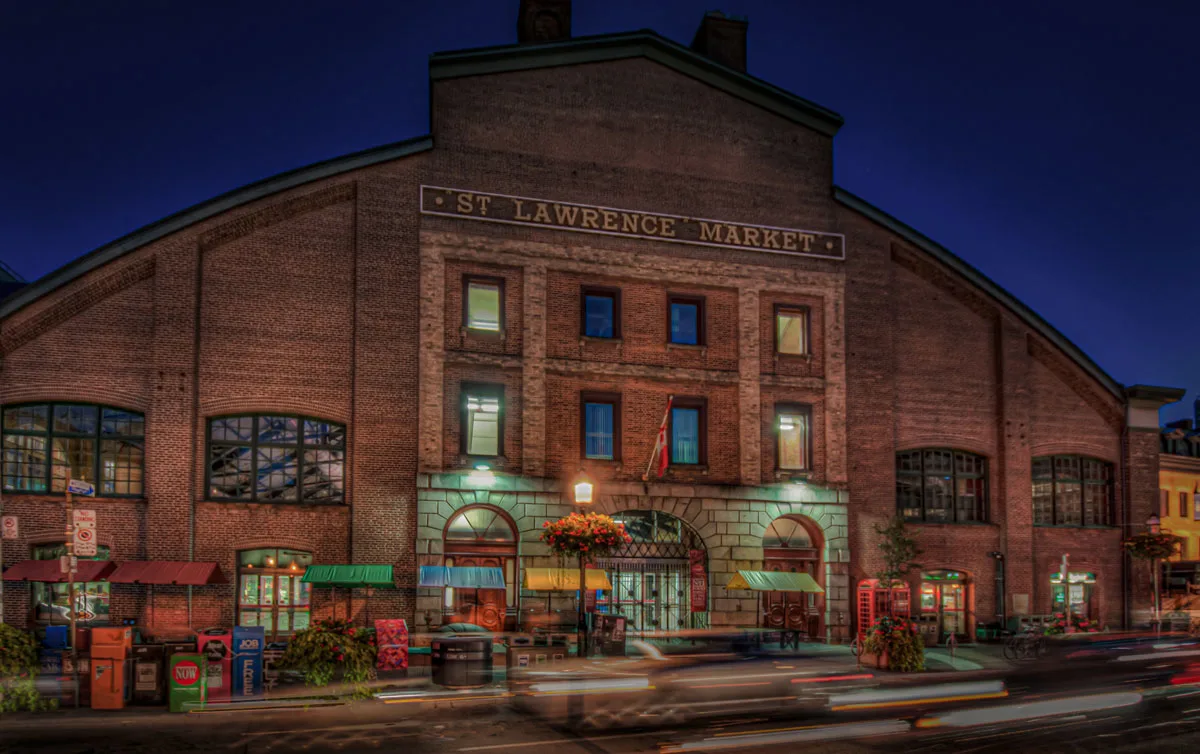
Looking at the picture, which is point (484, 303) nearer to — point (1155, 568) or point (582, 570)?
point (582, 570)

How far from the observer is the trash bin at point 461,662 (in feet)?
73.4

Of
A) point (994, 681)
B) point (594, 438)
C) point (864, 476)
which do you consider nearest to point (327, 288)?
point (594, 438)

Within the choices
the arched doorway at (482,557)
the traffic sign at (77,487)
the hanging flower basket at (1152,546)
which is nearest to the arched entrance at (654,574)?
the arched doorway at (482,557)

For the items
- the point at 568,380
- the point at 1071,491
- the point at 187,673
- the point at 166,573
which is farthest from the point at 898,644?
the point at 166,573

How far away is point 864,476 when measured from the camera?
34375mm

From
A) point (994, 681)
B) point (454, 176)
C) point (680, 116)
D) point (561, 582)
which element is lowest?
point (994, 681)

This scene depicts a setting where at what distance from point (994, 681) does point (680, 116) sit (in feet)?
61.1

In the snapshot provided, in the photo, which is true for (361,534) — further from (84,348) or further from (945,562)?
(945,562)

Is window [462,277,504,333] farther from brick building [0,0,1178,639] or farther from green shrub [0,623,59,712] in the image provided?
green shrub [0,623,59,712]

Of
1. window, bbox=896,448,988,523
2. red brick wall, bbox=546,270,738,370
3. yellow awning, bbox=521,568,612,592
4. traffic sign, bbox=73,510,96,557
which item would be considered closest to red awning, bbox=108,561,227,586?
traffic sign, bbox=73,510,96,557

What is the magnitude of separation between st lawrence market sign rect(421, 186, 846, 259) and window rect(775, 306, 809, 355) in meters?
1.84

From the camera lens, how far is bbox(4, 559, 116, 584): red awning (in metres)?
26.0

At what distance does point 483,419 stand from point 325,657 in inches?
431

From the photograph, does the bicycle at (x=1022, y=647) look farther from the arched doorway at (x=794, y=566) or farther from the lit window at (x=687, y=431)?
the lit window at (x=687, y=431)
